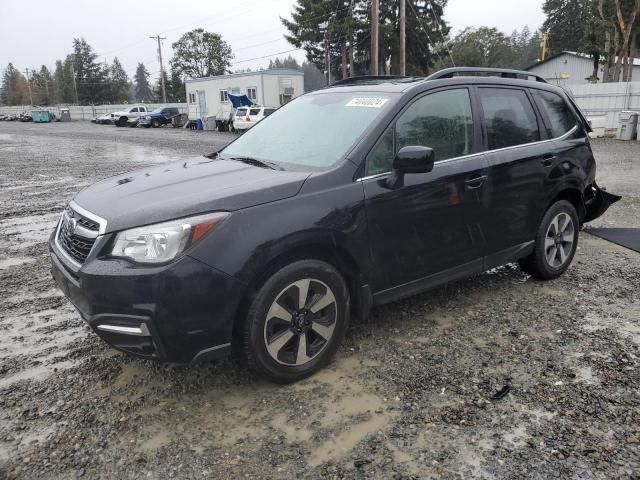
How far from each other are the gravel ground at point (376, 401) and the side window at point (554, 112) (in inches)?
58.8

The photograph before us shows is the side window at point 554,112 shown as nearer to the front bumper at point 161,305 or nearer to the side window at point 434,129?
the side window at point 434,129

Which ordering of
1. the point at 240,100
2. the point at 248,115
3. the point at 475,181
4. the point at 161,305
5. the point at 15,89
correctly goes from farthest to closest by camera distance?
1. the point at 15,89
2. the point at 240,100
3. the point at 248,115
4. the point at 475,181
5. the point at 161,305

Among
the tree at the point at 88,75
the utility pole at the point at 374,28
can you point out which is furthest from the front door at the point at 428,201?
the tree at the point at 88,75

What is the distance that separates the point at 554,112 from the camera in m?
4.78

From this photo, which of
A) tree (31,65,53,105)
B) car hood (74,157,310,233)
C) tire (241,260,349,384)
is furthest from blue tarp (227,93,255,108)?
tree (31,65,53,105)

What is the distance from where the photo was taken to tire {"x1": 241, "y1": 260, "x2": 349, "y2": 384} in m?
2.91

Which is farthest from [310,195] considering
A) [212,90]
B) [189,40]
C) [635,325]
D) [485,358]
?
[189,40]

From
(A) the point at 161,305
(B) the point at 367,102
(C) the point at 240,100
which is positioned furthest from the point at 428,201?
(C) the point at 240,100

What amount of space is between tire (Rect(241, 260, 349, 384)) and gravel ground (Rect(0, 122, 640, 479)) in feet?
0.52

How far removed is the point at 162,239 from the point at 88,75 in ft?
371

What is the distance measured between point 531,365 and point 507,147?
5.89ft

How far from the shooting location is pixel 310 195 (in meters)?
3.07

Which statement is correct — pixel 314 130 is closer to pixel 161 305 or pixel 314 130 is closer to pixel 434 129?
pixel 434 129

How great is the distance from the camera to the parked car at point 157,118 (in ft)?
141
